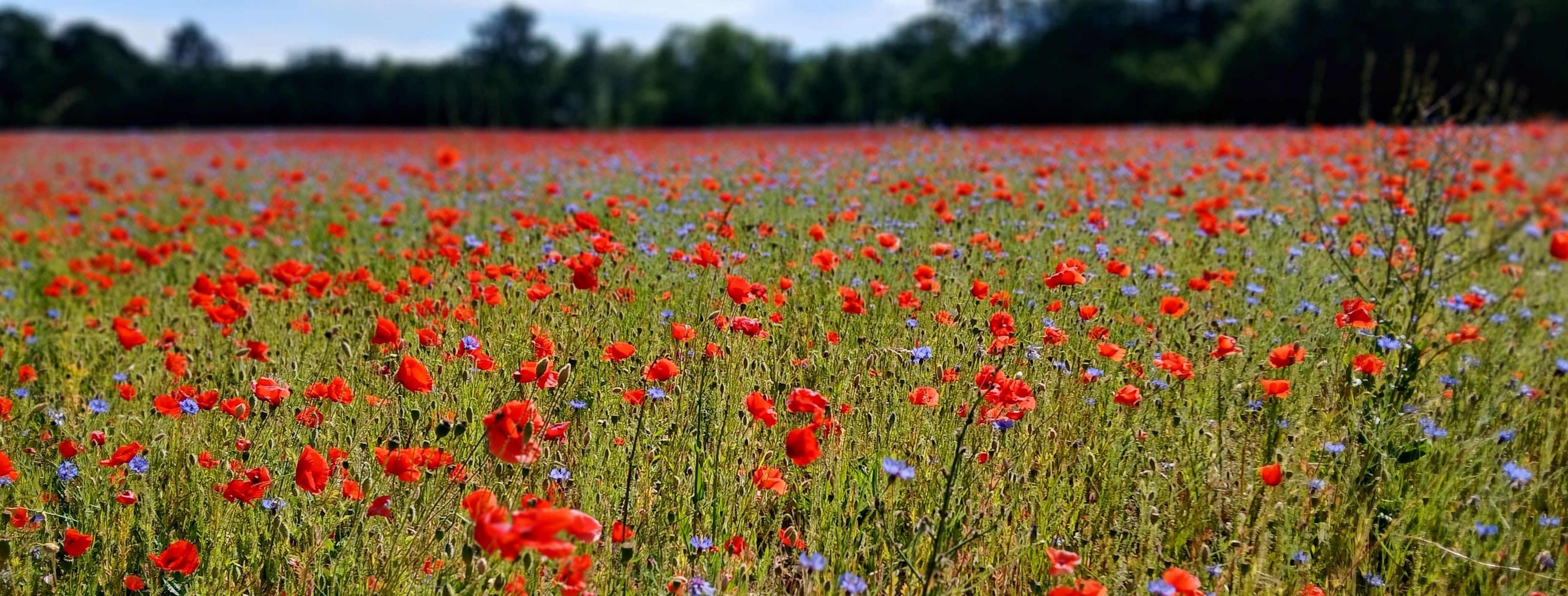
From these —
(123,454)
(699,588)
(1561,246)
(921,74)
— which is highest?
(921,74)

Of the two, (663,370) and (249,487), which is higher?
(663,370)

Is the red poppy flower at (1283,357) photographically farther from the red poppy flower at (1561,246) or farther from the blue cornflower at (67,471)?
the blue cornflower at (67,471)

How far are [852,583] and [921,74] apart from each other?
4207 centimetres

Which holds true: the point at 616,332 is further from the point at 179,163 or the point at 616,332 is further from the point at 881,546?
the point at 179,163

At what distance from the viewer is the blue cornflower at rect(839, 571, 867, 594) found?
2166 millimetres

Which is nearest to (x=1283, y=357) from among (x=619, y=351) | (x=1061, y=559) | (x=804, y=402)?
(x=1061, y=559)

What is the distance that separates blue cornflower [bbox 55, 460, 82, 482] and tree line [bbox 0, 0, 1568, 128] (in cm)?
464

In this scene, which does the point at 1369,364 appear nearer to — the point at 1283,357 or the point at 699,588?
the point at 1283,357

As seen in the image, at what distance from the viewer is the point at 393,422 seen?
2.90 metres

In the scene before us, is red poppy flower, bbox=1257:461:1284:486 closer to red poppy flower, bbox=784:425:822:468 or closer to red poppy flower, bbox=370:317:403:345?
red poppy flower, bbox=784:425:822:468

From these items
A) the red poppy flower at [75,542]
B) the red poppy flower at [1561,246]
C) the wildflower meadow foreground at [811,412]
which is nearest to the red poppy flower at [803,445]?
the wildflower meadow foreground at [811,412]

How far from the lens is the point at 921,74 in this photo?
1678 inches

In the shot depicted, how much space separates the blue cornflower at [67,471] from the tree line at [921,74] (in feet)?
15.2

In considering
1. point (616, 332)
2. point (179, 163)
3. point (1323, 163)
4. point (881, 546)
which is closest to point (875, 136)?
point (1323, 163)
